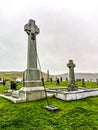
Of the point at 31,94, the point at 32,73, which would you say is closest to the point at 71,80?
the point at 32,73

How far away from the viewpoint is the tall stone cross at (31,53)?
1161 centimetres

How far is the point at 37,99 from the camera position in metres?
11.2

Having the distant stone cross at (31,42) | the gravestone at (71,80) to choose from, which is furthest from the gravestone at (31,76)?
the gravestone at (71,80)

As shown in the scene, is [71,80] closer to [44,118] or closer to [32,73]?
[32,73]

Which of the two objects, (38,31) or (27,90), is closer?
(27,90)

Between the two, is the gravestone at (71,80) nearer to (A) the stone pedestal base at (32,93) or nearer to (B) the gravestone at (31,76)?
(B) the gravestone at (31,76)

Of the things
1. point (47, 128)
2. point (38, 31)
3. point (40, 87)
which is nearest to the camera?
point (47, 128)

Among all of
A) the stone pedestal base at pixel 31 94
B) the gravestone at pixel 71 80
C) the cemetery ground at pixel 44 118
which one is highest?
the gravestone at pixel 71 80

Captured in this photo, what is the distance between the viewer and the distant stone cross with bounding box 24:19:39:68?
39.0 feet

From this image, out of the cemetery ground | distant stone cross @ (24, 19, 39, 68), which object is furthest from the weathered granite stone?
the cemetery ground

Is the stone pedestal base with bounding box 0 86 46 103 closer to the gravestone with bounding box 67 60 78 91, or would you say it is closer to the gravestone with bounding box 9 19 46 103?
the gravestone with bounding box 9 19 46 103

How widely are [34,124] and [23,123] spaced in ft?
1.71

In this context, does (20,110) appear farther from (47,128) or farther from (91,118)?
(91,118)

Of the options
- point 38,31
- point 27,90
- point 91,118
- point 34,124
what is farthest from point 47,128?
point 38,31
